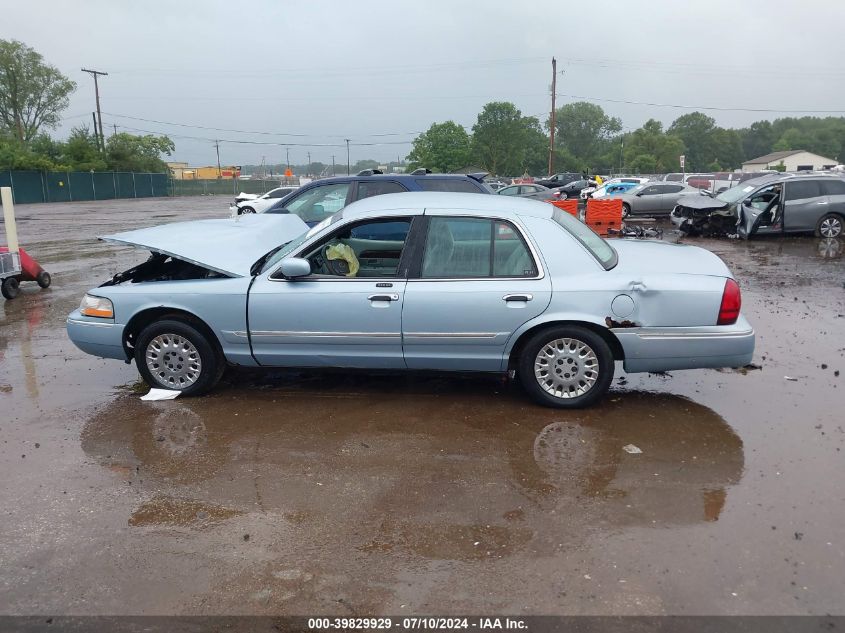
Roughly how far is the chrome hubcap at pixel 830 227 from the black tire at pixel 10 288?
17070 mm

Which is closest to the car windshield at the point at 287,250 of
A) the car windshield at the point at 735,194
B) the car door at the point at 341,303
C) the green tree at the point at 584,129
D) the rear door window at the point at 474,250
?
the car door at the point at 341,303

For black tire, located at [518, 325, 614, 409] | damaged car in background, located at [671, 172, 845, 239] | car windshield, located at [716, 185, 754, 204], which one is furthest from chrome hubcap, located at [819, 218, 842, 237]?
black tire, located at [518, 325, 614, 409]

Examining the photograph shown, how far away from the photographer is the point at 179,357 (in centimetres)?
584

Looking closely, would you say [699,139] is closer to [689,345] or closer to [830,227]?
[830,227]

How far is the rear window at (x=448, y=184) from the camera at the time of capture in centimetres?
958

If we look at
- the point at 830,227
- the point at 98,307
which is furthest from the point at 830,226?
the point at 98,307

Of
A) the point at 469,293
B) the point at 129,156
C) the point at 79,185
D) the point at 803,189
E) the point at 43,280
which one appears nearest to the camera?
the point at 469,293

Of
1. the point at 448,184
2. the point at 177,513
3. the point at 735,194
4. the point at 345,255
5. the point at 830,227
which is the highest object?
the point at 448,184

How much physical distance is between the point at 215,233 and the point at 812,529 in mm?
5135

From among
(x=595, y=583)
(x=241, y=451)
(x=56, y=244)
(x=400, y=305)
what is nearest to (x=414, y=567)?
(x=595, y=583)

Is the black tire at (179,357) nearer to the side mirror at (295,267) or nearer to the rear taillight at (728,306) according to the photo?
the side mirror at (295,267)

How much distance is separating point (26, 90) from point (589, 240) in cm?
8682

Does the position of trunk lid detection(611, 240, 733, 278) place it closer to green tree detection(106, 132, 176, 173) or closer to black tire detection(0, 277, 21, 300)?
black tire detection(0, 277, 21, 300)

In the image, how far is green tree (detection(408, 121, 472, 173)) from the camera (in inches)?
3905
